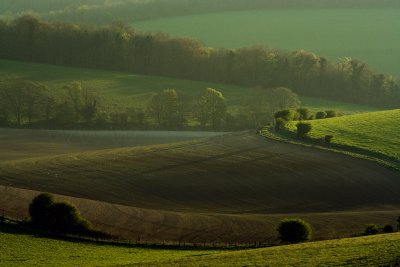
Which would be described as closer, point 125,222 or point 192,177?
point 125,222

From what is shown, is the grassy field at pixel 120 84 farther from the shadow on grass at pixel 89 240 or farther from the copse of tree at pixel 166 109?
the shadow on grass at pixel 89 240

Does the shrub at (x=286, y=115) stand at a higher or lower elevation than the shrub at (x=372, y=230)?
higher

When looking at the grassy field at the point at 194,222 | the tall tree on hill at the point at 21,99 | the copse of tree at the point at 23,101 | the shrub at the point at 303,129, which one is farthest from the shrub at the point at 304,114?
the grassy field at the point at 194,222

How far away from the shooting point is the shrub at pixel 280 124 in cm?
7506

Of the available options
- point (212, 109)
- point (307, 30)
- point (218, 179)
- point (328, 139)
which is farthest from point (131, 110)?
point (307, 30)

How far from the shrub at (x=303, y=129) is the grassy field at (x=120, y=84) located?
98.1ft

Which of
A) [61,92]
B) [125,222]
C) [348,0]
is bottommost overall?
[125,222]

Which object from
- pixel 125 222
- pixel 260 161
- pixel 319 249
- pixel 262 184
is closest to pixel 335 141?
pixel 260 161

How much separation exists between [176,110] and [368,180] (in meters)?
42.7

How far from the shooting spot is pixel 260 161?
61.9 meters

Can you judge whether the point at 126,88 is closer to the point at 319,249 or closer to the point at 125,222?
the point at 125,222

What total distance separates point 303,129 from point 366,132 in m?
7.07

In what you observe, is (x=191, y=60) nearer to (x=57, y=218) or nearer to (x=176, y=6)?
(x=176, y=6)

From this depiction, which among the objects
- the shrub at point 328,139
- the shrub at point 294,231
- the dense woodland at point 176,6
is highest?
the dense woodland at point 176,6
